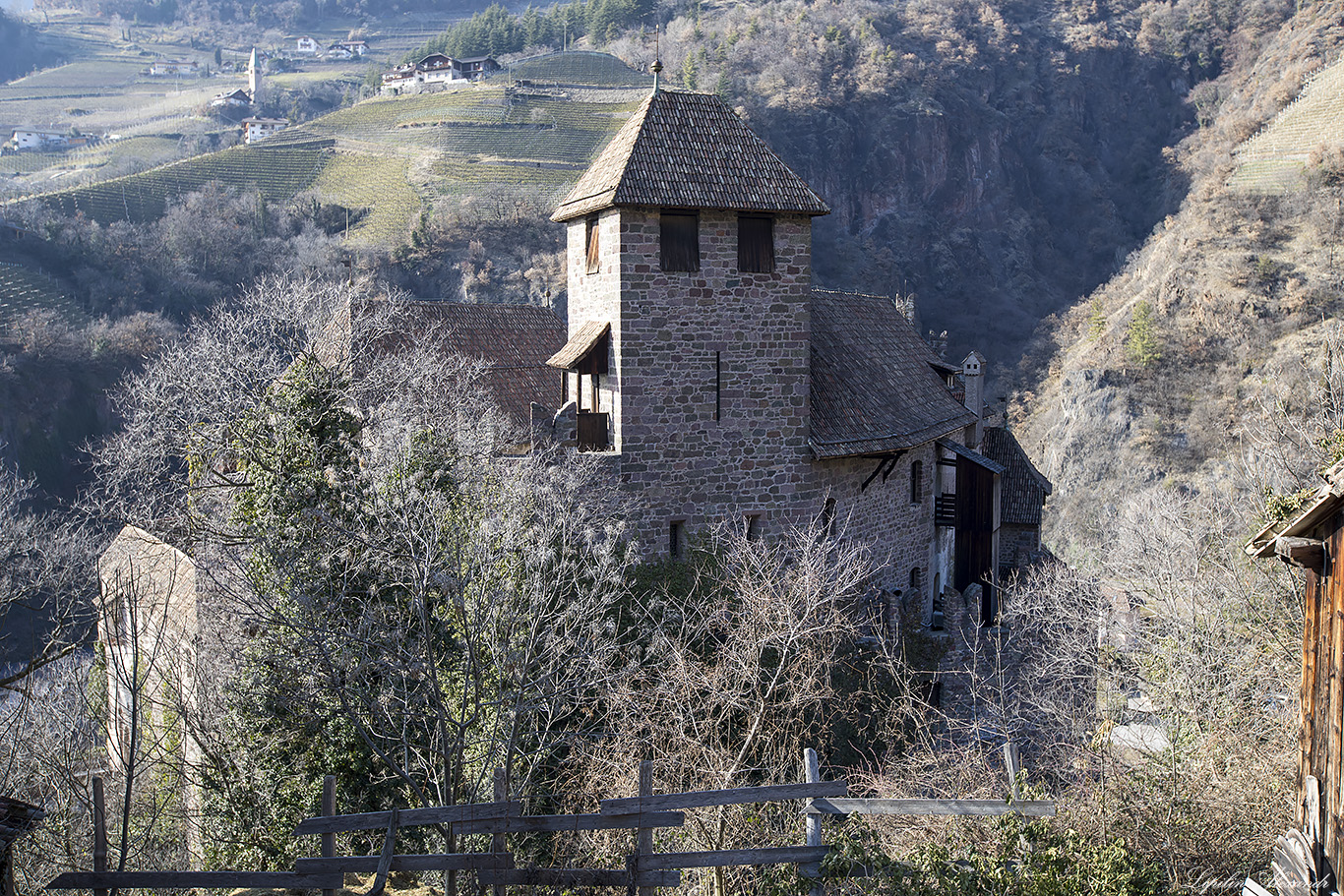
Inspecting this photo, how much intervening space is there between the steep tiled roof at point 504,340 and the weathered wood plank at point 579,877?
17.8m

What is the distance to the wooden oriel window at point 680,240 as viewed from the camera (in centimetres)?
1608

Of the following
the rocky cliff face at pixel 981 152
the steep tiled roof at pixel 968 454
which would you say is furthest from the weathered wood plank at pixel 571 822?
the rocky cliff face at pixel 981 152

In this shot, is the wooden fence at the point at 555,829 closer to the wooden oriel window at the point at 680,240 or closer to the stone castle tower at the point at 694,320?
the stone castle tower at the point at 694,320

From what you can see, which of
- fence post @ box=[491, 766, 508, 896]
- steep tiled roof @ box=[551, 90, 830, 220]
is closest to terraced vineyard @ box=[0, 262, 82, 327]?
steep tiled roof @ box=[551, 90, 830, 220]

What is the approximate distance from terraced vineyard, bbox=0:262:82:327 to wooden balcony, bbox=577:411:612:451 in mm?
44830

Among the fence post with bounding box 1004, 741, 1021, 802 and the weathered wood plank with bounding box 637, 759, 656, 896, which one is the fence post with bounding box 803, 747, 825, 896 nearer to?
the weathered wood plank with bounding box 637, 759, 656, 896

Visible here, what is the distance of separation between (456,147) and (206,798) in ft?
222

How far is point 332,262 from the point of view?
2125 inches

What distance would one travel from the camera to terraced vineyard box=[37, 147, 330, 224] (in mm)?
64000

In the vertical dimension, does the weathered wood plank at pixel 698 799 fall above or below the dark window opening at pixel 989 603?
above

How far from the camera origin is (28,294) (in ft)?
170

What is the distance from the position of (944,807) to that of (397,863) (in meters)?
4.68

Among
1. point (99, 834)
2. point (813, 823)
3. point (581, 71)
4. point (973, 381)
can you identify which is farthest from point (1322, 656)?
point (581, 71)

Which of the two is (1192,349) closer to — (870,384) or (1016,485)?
(1016,485)
